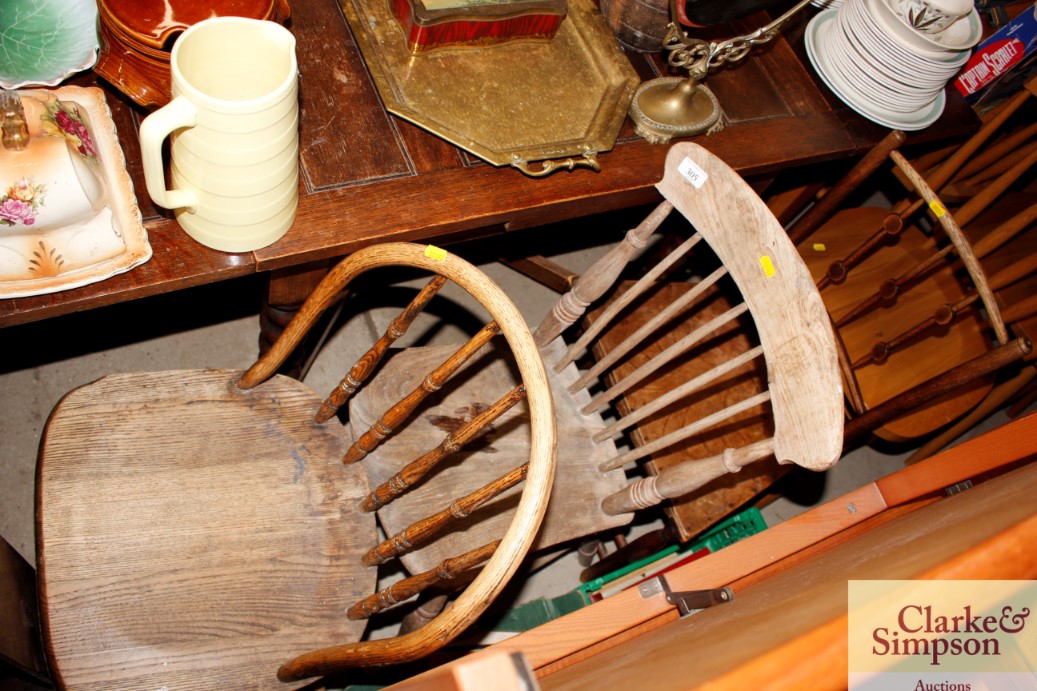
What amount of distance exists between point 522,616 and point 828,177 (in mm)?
1324

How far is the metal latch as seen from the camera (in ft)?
3.51

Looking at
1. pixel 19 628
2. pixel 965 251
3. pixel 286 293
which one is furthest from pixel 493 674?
pixel 965 251

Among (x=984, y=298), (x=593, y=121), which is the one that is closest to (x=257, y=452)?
(x=593, y=121)

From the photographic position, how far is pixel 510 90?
1362 mm

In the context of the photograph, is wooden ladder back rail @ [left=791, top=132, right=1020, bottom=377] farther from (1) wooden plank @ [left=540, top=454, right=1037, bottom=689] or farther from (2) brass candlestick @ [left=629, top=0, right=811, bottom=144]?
(1) wooden plank @ [left=540, top=454, right=1037, bottom=689]

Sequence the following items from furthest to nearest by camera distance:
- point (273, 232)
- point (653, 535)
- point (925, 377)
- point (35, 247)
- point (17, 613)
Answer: point (925, 377) < point (653, 535) < point (17, 613) < point (273, 232) < point (35, 247)

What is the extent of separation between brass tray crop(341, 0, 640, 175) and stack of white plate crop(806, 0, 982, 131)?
0.46 metres

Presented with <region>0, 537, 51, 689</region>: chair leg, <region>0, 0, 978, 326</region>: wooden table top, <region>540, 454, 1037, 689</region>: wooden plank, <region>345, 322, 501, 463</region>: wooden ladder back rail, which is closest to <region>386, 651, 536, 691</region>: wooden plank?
<region>540, 454, 1037, 689</region>: wooden plank

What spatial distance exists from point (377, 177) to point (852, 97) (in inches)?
37.8

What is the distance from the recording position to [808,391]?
106cm

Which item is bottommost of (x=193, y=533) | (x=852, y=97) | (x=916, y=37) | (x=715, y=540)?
(x=715, y=540)

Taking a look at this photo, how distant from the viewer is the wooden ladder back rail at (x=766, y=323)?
105 centimetres

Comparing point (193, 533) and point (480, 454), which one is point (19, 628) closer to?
point (193, 533)

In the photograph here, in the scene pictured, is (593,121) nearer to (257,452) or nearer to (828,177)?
(257,452)
